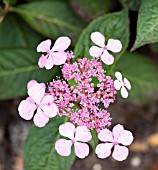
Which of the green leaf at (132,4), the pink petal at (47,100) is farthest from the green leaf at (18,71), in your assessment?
the pink petal at (47,100)

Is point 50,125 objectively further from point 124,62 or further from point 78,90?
point 124,62

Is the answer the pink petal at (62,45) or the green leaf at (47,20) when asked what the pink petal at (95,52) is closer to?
the pink petal at (62,45)

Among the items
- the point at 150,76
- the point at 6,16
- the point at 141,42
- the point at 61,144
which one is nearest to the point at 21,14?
the point at 6,16

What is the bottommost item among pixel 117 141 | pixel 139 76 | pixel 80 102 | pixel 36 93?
pixel 139 76

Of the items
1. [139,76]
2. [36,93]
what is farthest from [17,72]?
[36,93]

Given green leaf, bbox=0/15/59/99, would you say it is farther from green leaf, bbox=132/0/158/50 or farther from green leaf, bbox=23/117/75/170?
green leaf, bbox=132/0/158/50

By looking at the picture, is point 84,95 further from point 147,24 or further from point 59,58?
point 147,24

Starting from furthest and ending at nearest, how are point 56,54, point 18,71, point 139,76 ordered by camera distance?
1. point 139,76
2. point 18,71
3. point 56,54
